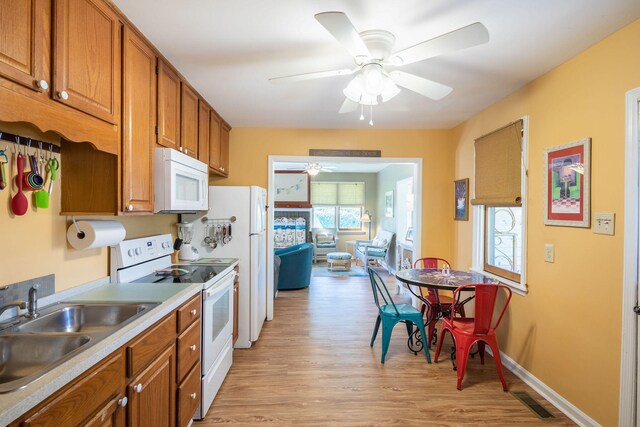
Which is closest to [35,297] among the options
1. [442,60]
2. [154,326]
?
[154,326]

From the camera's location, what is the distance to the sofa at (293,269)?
526 cm

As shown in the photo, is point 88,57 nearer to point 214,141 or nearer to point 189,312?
point 189,312

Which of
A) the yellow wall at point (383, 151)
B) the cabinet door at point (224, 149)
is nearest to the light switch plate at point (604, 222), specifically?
the yellow wall at point (383, 151)

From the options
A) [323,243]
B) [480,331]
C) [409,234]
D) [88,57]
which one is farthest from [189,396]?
[323,243]

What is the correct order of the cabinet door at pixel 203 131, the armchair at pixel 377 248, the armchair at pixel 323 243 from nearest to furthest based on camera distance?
the cabinet door at pixel 203 131
the armchair at pixel 377 248
the armchair at pixel 323 243

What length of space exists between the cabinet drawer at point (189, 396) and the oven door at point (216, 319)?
0.43 feet

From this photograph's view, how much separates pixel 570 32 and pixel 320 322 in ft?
11.3

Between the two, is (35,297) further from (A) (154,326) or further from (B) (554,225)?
(B) (554,225)

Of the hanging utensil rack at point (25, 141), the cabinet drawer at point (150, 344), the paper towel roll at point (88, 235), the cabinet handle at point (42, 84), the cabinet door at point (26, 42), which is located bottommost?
the cabinet drawer at point (150, 344)

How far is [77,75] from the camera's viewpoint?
1302 millimetres

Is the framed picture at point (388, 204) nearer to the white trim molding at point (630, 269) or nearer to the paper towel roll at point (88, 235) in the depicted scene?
the white trim molding at point (630, 269)

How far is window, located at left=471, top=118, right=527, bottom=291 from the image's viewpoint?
259 cm

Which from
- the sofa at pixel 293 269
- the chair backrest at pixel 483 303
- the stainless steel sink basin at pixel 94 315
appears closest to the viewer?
the stainless steel sink basin at pixel 94 315

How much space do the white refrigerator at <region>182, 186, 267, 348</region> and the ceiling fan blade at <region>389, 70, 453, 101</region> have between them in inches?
70.3
